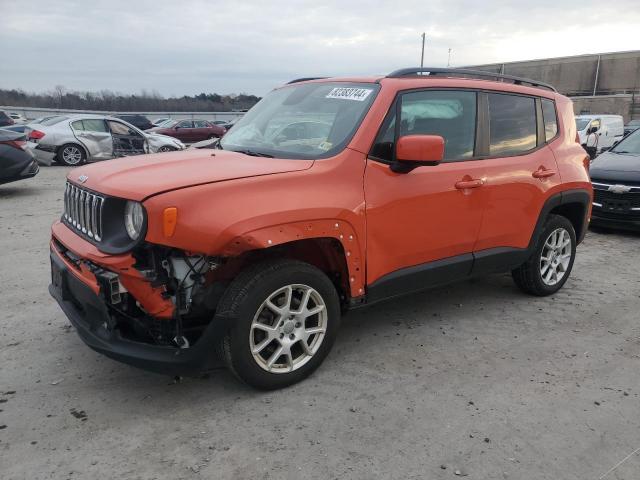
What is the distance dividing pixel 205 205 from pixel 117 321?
0.88m

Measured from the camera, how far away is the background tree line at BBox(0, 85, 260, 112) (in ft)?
174

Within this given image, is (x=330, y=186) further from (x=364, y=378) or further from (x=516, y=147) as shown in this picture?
(x=516, y=147)

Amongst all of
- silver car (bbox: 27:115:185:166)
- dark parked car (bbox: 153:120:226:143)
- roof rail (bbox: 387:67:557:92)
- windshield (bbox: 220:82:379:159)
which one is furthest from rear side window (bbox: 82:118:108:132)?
roof rail (bbox: 387:67:557:92)

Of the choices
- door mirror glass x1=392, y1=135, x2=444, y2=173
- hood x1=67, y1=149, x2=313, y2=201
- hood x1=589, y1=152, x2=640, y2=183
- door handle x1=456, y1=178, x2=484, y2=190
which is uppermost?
door mirror glass x1=392, y1=135, x2=444, y2=173

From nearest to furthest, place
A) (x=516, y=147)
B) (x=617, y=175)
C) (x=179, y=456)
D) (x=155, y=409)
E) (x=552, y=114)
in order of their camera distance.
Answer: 1. (x=179, y=456)
2. (x=155, y=409)
3. (x=516, y=147)
4. (x=552, y=114)
5. (x=617, y=175)

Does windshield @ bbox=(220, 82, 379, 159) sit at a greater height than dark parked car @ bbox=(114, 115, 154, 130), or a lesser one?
greater

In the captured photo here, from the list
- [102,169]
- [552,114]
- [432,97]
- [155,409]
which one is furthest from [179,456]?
[552,114]

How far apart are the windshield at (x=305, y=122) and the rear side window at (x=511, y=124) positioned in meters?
1.16

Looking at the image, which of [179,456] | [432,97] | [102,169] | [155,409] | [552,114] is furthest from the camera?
[552,114]

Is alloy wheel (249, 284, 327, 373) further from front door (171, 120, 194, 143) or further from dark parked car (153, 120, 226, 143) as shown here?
front door (171, 120, 194, 143)

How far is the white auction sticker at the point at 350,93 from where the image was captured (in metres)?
3.57

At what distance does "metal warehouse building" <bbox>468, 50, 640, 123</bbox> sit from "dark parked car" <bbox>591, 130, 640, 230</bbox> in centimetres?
4676

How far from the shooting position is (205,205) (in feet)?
8.87

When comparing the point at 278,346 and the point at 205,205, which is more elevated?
the point at 205,205
